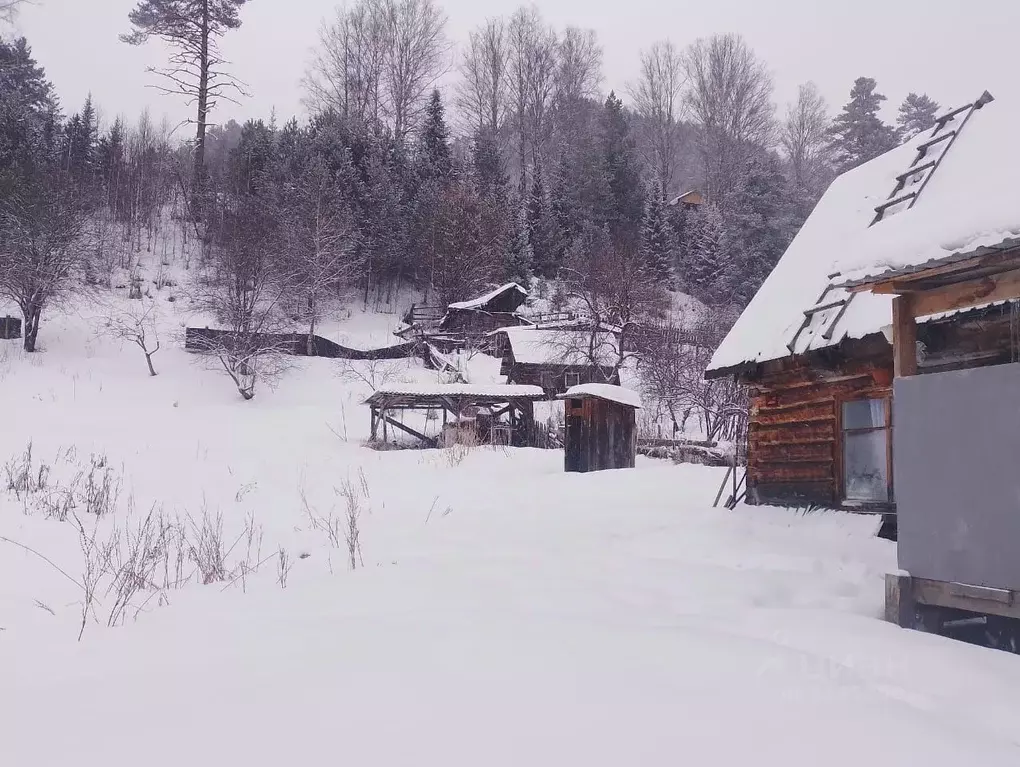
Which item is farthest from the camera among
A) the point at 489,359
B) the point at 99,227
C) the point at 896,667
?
the point at 99,227

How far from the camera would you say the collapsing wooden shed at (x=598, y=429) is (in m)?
16.8

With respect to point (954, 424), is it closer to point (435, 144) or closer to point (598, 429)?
point (598, 429)

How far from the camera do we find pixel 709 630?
4625 mm

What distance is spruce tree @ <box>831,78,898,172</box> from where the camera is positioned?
4656cm

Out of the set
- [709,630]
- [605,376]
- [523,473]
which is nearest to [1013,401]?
[709,630]

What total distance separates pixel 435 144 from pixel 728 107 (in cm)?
2157

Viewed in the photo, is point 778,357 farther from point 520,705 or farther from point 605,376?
point 605,376

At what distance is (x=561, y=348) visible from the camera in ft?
109

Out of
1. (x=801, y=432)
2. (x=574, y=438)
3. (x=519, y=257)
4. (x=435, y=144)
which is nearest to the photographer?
(x=801, y=432)

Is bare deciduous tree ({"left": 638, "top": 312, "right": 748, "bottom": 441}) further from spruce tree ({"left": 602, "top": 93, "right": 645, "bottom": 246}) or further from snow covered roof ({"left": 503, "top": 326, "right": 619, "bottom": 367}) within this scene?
spruce tree ({"left": 602, "top": 93, "right": 645, "bottom": 246})

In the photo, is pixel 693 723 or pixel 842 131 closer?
pixel 693 723

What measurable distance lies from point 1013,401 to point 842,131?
5111 centimetres

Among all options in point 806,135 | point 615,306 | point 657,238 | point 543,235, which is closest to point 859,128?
point 806,135

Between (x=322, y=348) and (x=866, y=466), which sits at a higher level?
(x=322, y=348)
